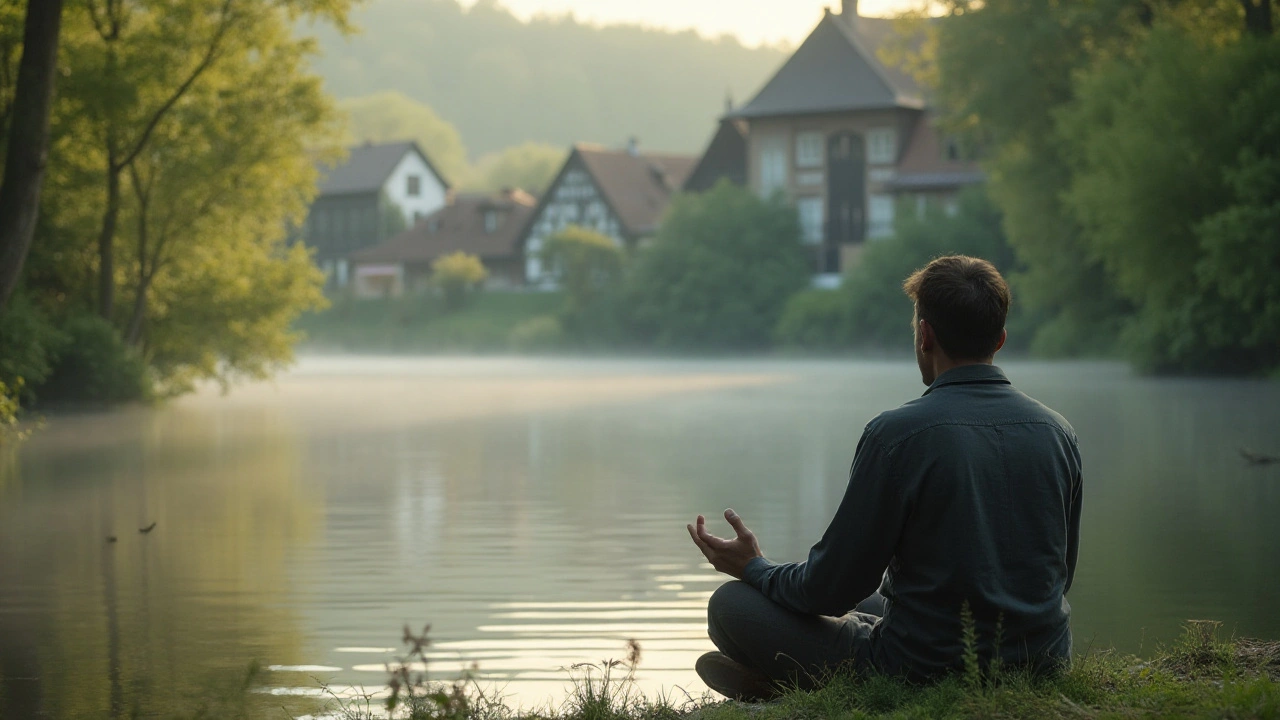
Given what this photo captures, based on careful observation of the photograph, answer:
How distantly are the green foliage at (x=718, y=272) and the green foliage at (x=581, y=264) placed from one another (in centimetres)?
260

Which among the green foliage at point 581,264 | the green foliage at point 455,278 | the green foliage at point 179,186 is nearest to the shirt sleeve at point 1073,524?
the green foliage at point 179,186

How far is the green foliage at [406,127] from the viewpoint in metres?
141

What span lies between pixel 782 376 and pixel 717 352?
76.8ft

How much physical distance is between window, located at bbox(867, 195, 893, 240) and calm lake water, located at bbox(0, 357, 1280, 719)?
155 ft

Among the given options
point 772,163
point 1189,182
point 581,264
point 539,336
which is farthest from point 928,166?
point 1189,182

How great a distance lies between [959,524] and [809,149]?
238ft

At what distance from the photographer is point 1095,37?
39844 millimetres

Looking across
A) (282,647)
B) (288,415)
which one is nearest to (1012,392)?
(282,647)

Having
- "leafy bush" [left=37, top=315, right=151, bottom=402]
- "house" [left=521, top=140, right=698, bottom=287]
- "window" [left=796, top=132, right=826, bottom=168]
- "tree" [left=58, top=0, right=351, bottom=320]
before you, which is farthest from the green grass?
"tree" [left=58, top=0, right=351, bottom=320]

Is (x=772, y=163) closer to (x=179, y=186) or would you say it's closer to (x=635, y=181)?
(x=635, y=181)

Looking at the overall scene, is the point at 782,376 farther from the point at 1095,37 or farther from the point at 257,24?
the point at 257,24

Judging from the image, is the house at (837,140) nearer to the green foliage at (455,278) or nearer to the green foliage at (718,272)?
the green foliage at (718,272)

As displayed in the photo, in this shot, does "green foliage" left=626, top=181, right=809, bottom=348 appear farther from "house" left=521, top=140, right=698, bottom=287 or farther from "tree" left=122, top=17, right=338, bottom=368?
"tree" left=122, top=17, right=338, bottom=368

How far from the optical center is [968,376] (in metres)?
4.79
